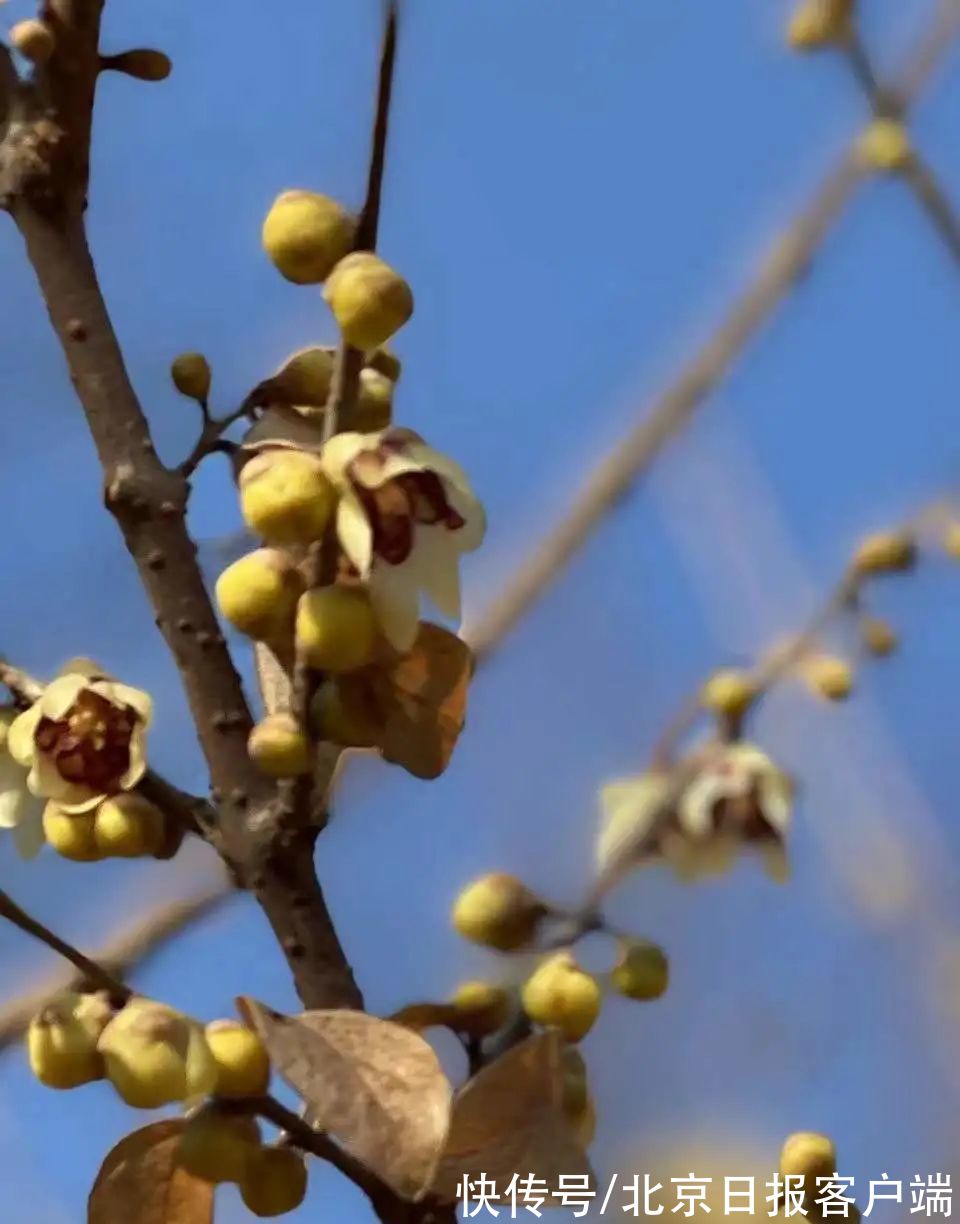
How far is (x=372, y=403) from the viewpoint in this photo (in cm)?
33

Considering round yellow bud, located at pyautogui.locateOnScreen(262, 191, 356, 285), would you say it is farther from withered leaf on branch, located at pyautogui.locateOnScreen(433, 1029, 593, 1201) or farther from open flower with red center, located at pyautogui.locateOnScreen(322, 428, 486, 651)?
withered leaf on branch, located at pyautogui.locateOnScreen(433, 1029, 593, 1201)

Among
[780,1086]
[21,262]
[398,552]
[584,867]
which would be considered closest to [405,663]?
[398,552]

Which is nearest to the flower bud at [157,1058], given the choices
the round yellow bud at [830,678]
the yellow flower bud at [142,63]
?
the yellow flower bud at [142,63]

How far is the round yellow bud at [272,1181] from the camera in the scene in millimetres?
296

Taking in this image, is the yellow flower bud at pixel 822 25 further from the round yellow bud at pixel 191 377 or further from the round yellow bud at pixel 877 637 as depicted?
the round yellow bud at pixel 191 377

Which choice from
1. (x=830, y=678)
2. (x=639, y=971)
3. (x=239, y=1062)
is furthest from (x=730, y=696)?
Result: (x=239, y=1062)

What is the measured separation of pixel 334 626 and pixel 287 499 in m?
0.02

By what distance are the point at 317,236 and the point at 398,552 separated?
0.20 ft

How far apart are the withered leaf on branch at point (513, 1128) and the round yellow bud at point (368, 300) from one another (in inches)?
5.2

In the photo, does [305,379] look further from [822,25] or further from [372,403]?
[822,25]

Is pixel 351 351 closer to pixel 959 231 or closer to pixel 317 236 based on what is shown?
pixel 317 236

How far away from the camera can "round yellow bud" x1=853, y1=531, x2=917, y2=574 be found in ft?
1.94

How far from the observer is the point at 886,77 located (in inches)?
38.8

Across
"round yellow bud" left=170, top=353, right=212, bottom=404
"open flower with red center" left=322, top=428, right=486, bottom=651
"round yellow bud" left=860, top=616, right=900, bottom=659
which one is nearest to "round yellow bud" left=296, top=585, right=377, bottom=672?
"open flower with red center" left=322, top=428, right=486, bottom=651
